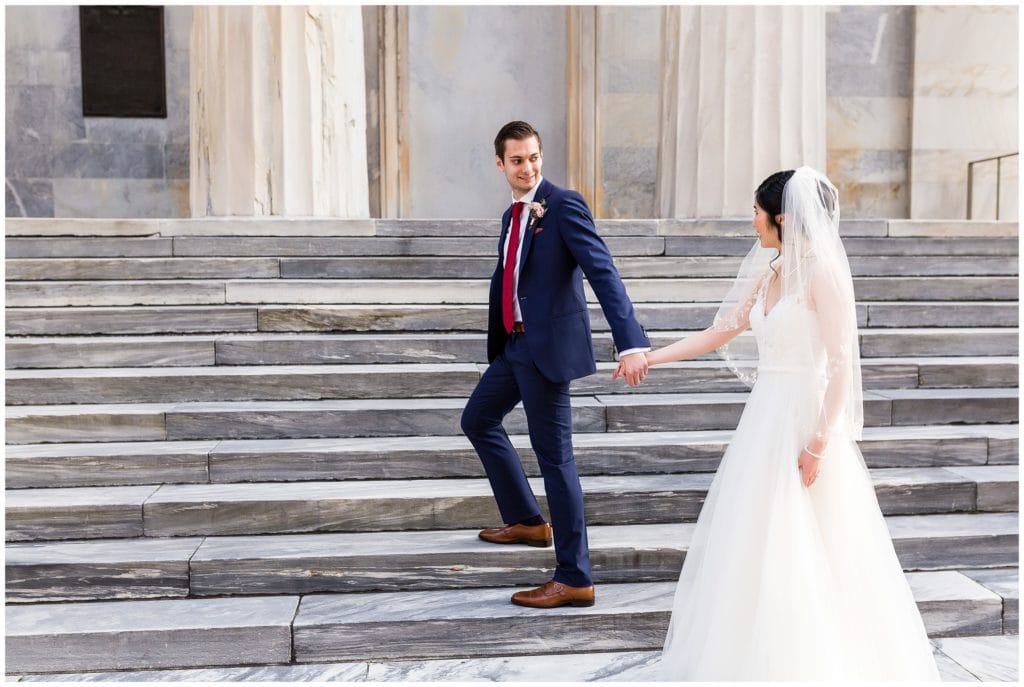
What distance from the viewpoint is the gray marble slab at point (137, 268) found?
6.57 metres

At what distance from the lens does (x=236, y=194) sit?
817cm

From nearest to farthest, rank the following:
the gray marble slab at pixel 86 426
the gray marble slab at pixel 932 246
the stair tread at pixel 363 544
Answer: the stair tread at pixel 363 544, the gray marble slab at pixel 86 426, the gray marble slab at pixel 932 246

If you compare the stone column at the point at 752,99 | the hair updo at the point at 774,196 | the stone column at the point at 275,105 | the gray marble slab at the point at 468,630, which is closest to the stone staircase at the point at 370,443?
the gray marble slab at the point at 468,630

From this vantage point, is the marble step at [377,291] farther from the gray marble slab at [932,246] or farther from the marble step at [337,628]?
the marble step at [337,628]

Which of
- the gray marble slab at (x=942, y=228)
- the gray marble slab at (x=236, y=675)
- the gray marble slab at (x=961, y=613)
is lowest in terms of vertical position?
the gray marble slab at (x=236, y=675)

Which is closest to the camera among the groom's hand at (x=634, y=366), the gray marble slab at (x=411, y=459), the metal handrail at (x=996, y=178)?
the groom's hand at (x=634, y=366)

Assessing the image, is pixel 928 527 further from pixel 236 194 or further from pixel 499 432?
pixel 236 194

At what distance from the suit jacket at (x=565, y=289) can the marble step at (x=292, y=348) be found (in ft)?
7.74

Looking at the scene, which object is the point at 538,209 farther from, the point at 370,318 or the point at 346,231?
the point at 346,231

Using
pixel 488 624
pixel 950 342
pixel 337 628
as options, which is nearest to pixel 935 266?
pixel 950 342

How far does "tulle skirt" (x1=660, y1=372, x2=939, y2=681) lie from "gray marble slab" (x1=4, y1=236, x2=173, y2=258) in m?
5.39

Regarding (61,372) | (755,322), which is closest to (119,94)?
(61,372)

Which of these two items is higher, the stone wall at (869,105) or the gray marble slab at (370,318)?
the stone wall at (869,105)

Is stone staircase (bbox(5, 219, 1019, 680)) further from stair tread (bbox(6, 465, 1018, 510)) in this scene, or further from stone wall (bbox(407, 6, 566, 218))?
stone wall (bbox(407, 6, 566, 218))
